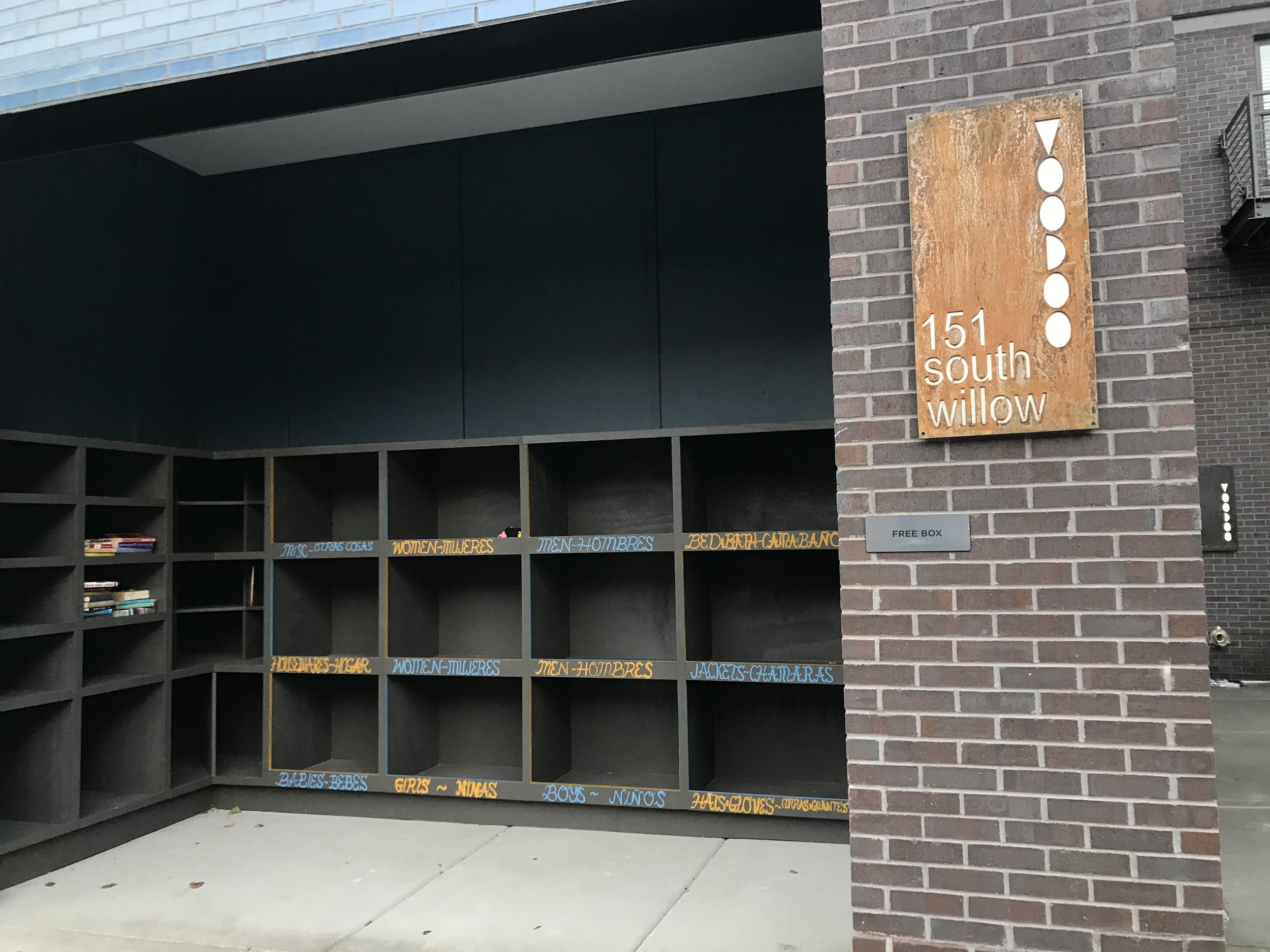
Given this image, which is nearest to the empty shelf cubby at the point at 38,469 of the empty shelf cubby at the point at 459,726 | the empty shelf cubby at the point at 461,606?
the empty shelf cubby at the point at 461,606

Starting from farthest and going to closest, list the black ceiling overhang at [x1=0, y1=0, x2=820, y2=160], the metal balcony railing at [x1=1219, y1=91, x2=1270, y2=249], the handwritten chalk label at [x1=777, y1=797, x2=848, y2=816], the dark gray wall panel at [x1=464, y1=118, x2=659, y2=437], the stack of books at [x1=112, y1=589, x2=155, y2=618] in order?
the metal balcony railing at [x1=1219, y1=91, x2=1270, y2=249] < the dark gray wall panel at [x1=464, y1=118, x2=659, y2=437] < the stack of books at [x1=112, y1=589, x2=155, y2=618] < the handwritten chalk label at [x1=777, y1=797, x2=848, y2=816] < the black ceiling overhang at [x1=0, y1=0, x2=820, y2=160]

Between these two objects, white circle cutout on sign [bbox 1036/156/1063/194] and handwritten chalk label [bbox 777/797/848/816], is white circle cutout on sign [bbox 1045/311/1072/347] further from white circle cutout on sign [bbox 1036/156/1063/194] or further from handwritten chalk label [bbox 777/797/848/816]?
handwritten chalk label [bbox 777/797/848/816]

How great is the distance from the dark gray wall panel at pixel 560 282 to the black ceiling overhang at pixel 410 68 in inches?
80.3

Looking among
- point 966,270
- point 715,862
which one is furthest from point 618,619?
point 966,270

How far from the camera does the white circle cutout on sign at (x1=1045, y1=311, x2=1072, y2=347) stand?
8.07 feet

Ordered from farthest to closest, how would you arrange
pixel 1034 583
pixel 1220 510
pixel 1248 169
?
pixel 1220 510, pixel 1248 169, pixel 1034 583

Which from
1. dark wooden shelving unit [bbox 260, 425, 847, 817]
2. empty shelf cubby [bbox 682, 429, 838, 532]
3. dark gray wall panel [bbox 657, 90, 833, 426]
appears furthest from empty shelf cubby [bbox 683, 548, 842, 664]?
dark gray wall panel [bbox 657, 90, 833, 426]

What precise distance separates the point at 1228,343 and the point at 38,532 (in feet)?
34.1

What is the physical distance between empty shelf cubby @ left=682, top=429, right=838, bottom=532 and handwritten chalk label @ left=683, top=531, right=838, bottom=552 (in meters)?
0.25

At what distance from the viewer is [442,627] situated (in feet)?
18.1

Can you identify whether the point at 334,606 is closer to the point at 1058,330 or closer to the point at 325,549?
the point at 325,549

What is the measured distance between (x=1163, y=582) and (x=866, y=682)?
31.1 inches

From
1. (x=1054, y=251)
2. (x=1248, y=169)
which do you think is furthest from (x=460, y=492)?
(x=1248, y=169)

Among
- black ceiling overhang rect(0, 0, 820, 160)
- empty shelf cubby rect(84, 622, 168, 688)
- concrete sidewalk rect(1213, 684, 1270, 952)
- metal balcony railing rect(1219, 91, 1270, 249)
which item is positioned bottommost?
concrete sidewalk rect(1213, 684, 1270, 952)
